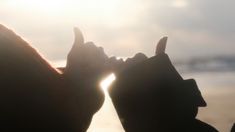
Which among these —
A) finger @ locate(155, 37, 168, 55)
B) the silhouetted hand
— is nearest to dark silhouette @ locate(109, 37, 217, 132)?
finger @ locate(155, 37, 168, 55)

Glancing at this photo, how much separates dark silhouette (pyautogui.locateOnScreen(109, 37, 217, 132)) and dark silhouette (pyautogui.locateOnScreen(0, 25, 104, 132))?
64 centimetres

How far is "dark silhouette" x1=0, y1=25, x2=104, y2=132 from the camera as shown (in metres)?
2.61

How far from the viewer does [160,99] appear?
136 inches

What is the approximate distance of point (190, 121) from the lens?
345 cm

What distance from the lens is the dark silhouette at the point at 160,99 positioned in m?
→ 3.44

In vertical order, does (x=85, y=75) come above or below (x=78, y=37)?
below

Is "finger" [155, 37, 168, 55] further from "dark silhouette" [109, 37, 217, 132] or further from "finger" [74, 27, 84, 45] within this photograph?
"finger" [74, 27, 84, 45]

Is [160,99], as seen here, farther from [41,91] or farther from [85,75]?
[41,91]

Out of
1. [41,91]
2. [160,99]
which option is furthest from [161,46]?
[41,91]

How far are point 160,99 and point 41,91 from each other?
1191 millimetres

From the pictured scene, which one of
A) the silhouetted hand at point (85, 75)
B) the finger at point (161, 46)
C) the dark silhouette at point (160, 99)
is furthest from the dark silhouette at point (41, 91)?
the finger at point (161, 46)

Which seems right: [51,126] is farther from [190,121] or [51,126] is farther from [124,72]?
[190,121]

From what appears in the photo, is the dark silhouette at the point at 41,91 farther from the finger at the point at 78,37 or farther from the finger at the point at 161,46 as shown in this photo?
the finger at the point at 161,46

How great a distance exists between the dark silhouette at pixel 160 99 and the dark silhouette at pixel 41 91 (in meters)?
0.64
